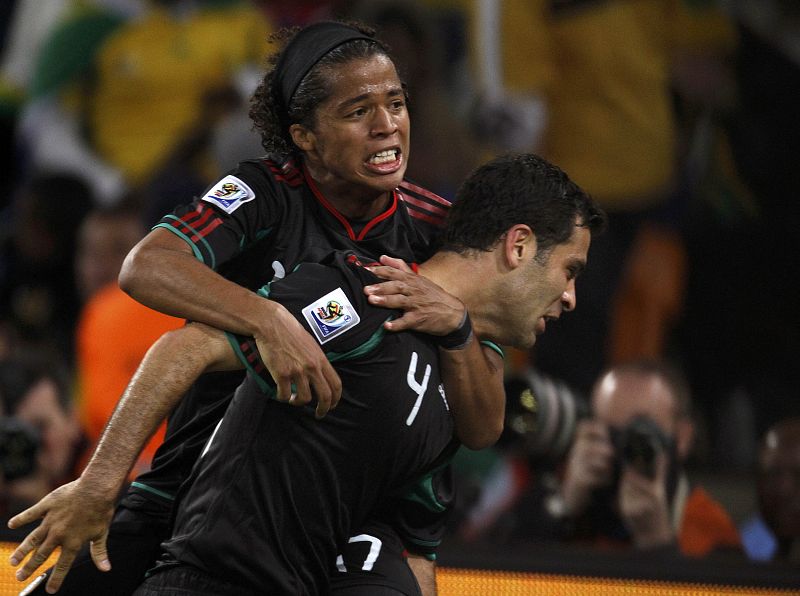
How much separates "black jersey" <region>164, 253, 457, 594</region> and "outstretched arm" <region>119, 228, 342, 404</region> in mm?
38

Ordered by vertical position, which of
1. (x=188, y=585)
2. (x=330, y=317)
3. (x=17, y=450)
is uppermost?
(x=330, y=317)

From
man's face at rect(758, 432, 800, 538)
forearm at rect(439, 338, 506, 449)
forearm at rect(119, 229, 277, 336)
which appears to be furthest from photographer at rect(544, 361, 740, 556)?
forearm at rect(119, 229, 277, 336)

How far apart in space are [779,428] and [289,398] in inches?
73.9

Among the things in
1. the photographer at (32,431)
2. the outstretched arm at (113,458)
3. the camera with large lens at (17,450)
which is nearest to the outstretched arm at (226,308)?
the outstretched arm at (113,458)

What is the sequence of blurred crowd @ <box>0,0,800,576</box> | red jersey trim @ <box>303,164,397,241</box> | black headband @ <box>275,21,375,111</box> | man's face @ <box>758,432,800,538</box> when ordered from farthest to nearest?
blurred crowd @ <box>0,0,800,576</box>
man's face @ <box>758,432,800,538</box>
red jersey trim @ <box>303,164,397,241</box>
black headband @ <box>275,21,375,111</box>

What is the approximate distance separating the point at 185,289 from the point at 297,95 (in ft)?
1.49

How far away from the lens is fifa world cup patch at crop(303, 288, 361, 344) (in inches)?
77.7

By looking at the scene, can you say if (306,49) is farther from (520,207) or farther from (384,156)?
(520,207)

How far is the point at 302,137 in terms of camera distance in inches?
91.5

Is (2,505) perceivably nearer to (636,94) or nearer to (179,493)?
(179,493)

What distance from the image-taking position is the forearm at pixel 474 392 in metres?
2.13

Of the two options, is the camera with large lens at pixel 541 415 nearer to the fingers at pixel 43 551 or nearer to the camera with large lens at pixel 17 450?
the camera with large lens at pixel 17 450

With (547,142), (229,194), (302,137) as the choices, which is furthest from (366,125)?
(547,142)

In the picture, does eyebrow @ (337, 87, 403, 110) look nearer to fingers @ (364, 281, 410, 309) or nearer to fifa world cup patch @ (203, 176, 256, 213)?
fifa world cup patch @ (203, 176, 256, 213)
